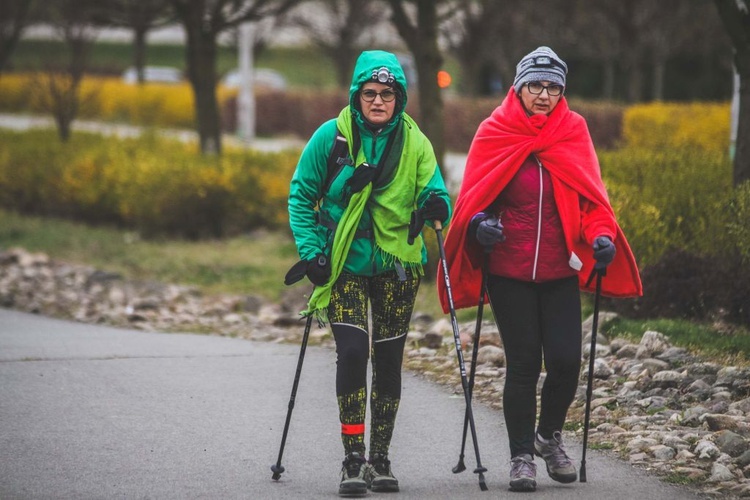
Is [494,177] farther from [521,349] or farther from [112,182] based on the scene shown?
[112,182]

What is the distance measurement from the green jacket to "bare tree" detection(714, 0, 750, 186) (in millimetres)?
5038

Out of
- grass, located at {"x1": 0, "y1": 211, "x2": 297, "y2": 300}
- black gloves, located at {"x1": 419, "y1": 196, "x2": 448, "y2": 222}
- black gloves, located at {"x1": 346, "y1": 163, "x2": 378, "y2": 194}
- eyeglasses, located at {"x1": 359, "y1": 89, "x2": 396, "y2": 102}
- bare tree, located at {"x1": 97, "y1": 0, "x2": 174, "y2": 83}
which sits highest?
bare tree, located at {"x1": 97, "y1": 0, "x2": 174, "y2": 83}

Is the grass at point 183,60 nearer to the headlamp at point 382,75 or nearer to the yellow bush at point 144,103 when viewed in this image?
the yellow bush at point 144,103

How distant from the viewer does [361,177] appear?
17.5 ft

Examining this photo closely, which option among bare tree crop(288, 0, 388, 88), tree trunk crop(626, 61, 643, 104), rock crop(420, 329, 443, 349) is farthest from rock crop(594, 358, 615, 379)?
bare tree crop(288, 0, 388, 88)

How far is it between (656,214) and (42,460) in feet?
17.7

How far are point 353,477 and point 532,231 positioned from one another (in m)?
1.39

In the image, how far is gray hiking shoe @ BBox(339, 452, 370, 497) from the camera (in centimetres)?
535

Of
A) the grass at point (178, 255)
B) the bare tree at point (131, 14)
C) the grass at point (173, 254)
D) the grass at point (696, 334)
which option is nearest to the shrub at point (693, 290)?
the grass at point (696, 334)

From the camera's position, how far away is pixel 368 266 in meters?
5.40

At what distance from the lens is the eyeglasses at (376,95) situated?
5364 mm

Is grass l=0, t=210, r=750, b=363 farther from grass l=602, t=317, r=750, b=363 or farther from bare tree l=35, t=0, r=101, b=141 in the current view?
bare tree l=35, t=0, r=101, b=141

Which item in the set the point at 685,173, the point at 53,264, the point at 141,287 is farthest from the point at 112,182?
the point at 685,173

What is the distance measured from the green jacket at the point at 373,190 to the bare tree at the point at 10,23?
2022cm
